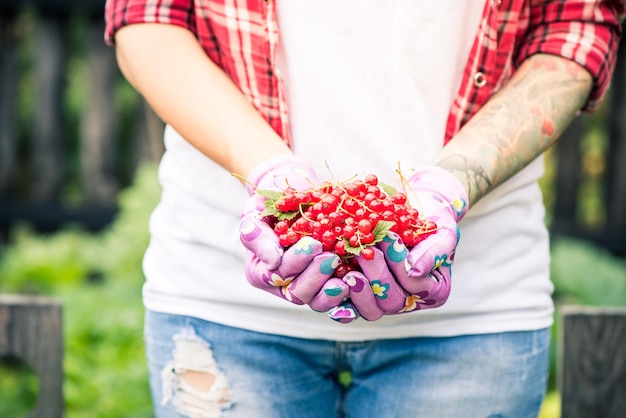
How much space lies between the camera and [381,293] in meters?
1.22

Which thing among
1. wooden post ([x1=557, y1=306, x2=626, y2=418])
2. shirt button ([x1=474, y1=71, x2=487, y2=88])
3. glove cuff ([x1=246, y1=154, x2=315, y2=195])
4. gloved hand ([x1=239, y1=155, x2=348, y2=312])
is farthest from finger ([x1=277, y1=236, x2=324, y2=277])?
wooden post ([x1=557, y1=306, x2=626, y2=418])

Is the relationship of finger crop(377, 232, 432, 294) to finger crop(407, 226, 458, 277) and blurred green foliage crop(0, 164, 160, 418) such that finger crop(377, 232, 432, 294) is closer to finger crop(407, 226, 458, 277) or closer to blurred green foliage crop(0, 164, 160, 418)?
finger crop(407, 226, 458, 277)

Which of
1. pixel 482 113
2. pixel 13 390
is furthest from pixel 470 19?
pixel 13 390

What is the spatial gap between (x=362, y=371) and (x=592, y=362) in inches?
36.9

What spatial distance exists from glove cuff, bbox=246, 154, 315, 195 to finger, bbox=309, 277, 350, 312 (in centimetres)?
17

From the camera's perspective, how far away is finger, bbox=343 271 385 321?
1189 mm

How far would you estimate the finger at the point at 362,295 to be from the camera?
1.19 meters

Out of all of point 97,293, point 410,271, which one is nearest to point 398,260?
point 410,271

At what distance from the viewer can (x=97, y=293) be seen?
3.68 metres

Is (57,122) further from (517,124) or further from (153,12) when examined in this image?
(517,124)

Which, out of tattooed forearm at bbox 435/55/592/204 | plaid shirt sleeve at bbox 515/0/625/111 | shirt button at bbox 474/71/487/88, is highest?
plaid shirt sleeve at bbox 515/0/625/111

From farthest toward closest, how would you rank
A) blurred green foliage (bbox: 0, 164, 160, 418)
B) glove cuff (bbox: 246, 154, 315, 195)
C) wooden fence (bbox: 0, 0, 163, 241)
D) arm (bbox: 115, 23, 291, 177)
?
wooden fence (bbox: 0, 0, 163, 241) → blurred green foliage (bbox: 0, 164, 160, 418) → arm (bbox: 115, 23, 291, 177) → glove cuff (bbox: 246, 154, 315, 195)

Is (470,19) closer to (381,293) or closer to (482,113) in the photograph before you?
(482,113)

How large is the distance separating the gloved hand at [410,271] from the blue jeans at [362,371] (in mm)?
213
